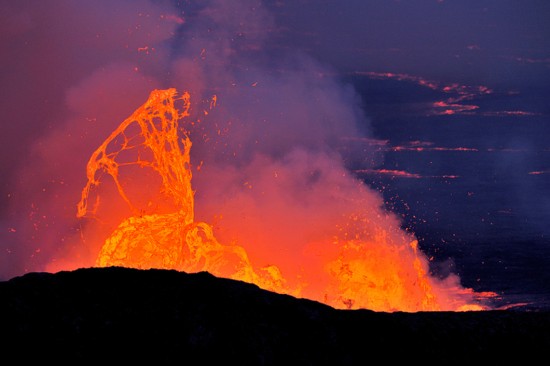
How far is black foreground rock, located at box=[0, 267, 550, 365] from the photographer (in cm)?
870

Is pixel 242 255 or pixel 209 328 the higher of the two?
pixel 242 255

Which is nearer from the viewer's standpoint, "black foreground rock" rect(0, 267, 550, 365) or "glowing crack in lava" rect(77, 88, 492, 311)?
"black foreground rock" rect(0, 267, 550, 365)

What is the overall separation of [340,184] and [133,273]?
4530 cm

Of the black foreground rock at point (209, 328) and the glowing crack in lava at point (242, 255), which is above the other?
the glowing crack in lava at point (242, 255)

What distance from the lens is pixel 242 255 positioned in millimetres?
30812

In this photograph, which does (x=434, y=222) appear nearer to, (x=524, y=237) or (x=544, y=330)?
(x=524, y=237)

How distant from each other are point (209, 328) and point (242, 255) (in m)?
21.7

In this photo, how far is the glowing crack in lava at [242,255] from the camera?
23.1 metres

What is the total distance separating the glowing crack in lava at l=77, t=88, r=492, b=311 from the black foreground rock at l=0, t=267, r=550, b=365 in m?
8.89

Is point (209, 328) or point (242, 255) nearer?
point (209, 328)

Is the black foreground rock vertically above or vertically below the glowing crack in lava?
below

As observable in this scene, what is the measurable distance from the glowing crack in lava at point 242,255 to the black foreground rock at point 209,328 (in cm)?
889

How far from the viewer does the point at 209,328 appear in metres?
9.18

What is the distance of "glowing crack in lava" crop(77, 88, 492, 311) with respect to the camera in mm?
23109
